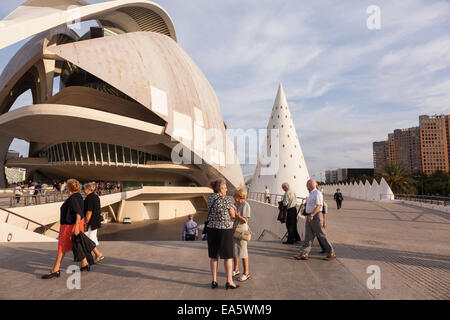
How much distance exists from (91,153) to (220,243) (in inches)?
1063

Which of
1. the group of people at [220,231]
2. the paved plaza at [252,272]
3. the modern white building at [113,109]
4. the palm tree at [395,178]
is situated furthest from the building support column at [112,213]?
the palm tree at [395,178]

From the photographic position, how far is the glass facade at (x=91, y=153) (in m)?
26.3

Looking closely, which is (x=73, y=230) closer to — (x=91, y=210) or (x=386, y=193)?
(x=91, y=210)

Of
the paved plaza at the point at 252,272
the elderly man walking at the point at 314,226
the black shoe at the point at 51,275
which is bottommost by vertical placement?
the paved plaza at the point at 252,272

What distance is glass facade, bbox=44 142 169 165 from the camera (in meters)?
26.3

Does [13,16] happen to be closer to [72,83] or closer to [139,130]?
[139,130]

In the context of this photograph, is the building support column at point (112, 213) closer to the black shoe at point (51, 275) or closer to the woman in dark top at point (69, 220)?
the woman in dark top at point (69, 220)

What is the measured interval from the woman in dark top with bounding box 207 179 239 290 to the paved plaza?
34cm

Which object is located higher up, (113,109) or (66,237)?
(113,109)

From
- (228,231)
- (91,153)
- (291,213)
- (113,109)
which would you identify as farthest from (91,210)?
(91,153)

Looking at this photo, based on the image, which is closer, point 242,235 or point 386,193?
point 242,235

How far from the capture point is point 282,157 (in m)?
19.7
